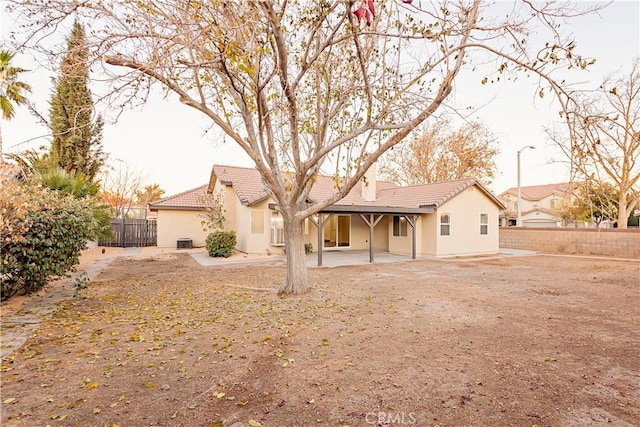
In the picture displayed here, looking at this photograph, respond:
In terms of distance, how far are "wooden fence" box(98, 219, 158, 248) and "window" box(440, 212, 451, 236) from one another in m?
17.0

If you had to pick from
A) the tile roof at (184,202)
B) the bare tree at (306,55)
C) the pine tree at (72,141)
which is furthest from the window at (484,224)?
the pine tree at (72,141)

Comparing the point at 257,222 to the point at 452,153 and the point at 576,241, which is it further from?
the point at 452,153

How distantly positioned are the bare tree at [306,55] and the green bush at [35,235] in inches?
104

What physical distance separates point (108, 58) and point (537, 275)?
12.7m

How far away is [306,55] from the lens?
5805 millimetres

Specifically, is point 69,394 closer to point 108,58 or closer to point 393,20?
point 108,58

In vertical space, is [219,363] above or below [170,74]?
below

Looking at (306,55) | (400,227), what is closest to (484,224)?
(400,227)

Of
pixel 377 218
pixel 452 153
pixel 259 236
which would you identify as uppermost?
pixel 452 153

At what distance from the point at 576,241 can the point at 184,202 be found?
22.4m

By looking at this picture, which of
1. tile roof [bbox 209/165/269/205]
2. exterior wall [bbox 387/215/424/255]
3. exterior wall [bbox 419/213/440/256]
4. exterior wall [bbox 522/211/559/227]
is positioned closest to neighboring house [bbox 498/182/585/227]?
exterior wall [bbox 522/211/559/227]

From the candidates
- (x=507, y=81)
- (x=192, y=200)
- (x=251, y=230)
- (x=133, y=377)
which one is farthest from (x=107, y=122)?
(x=192, y=200)

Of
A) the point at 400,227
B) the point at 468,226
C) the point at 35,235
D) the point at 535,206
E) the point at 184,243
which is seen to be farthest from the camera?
the point at 535,206

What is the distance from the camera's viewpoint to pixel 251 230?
1561cm
